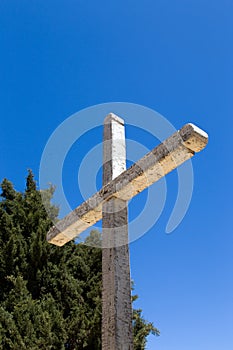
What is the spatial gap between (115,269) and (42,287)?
8.05 m

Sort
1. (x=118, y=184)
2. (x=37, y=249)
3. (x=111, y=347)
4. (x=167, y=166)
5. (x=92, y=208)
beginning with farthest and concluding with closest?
1. (x=37, y=249)
2. (x=92, y=208)
3. (x=118, y=184)
4. (x=167, y=166)
5. (x=111, y=347)

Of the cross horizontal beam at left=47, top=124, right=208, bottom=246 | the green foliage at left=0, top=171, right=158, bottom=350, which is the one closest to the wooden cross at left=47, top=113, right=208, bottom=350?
the cross horizontal beam at left=47, top=124, right=208, bottom=246

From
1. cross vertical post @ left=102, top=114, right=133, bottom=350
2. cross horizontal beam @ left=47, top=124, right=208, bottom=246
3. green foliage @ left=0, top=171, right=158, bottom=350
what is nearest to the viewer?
cross vertical post @ left=102, top=114, right=133, bottom=350

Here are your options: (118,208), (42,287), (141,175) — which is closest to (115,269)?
(118,208)

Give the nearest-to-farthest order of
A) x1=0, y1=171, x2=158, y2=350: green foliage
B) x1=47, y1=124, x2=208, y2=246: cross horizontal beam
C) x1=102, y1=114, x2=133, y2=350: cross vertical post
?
x1=102, y1=114, x2=133, y2=350: cross vertical post < x1=47, y1=124, x2=208, y2=246: cross horizontal beam < x1=0, y1=171, x2=158, y2=350: green foliage

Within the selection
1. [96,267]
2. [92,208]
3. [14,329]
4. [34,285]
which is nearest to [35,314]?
[14,329]

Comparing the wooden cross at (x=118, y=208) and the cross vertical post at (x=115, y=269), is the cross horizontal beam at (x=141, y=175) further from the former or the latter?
the cross vertical post at (x=115, y=269)

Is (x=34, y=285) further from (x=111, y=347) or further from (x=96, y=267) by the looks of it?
(x=111, y=347)

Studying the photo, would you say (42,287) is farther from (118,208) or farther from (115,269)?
(115,269)

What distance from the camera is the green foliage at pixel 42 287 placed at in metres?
8.53

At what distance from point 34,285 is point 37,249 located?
97cm

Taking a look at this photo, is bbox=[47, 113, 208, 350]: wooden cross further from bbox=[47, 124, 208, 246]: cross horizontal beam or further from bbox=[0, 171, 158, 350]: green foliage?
bbox=[0, 171, 158, 350]: green foliage

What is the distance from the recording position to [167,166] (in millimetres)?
2664

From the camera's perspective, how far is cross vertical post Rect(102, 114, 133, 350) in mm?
2322
